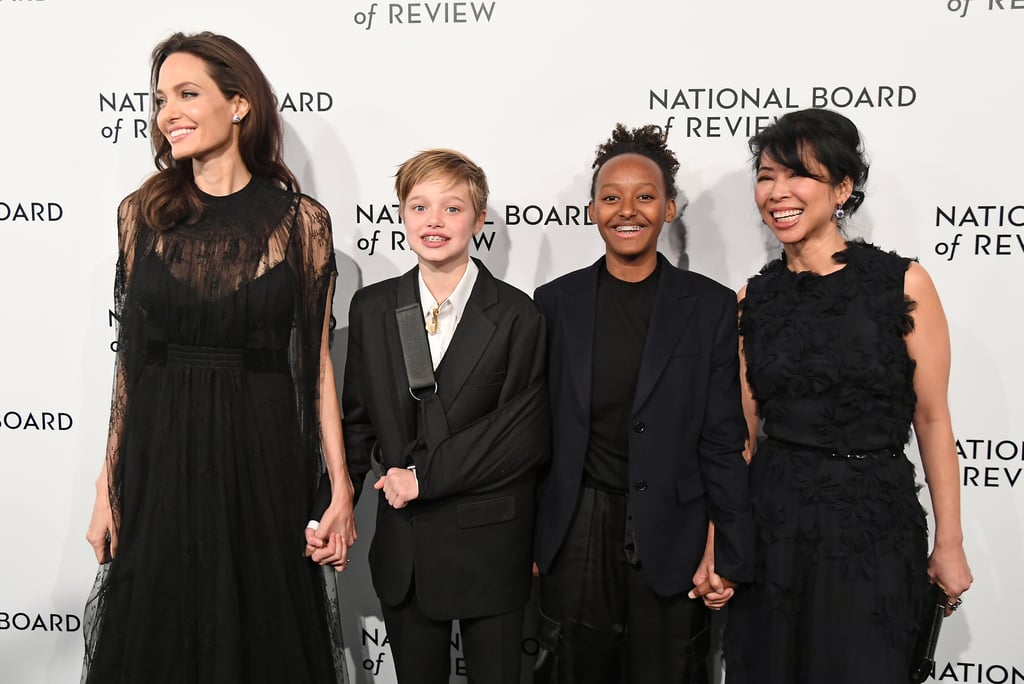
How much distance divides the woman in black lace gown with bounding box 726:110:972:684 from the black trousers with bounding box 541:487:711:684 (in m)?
0.15

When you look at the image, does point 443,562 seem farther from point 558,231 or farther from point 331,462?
point 558,231

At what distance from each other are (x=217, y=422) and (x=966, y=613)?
94.6 inches

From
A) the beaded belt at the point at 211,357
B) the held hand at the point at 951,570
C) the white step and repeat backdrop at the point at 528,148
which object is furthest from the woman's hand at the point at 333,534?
the held hand at the point at 951,570

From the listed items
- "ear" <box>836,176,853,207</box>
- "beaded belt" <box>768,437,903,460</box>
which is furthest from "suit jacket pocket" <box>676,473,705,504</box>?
"ear" <box>836,176,853,207</box>

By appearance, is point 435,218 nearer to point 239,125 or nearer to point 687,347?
point 239,125

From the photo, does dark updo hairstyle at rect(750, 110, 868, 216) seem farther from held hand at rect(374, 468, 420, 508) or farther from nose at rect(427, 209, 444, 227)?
held hand at rect(374, 468, 420, 508)

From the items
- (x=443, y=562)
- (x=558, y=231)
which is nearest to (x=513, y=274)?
(x=558, y=231)

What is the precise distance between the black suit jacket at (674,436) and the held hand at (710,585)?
24 millimetres

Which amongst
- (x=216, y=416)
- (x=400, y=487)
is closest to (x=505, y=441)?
(x=400, y=487)

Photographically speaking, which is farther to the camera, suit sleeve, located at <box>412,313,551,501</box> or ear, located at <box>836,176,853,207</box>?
ear, located at <box>836,176,853,207</box>

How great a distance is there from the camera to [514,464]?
6.22 feet

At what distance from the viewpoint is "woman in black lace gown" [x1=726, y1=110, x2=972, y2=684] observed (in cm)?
185

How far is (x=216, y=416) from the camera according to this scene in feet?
6.16

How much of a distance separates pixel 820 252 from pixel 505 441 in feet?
2.99
